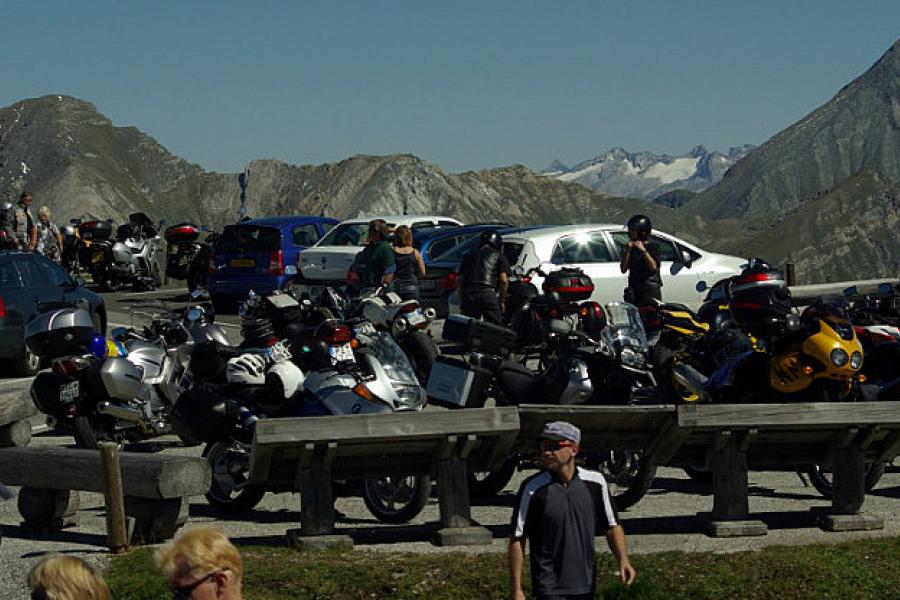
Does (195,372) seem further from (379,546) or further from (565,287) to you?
(565,287)

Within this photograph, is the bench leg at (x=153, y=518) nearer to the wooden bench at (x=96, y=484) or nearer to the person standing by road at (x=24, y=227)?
the wooden bench at (x=96, y=484)

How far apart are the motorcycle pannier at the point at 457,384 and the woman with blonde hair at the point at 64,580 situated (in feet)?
21.3

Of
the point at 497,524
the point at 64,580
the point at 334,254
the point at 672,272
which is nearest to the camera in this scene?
the point at 64,580

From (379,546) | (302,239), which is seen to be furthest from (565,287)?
(302,239)

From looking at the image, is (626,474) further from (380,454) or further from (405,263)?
(405,263)

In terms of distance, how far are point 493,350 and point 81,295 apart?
8.53 meters

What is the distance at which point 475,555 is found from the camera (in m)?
10.3

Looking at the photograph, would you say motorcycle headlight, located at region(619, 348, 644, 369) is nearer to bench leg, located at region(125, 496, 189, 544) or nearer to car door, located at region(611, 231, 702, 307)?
bench leg, located at region(125, 496, 189, 544)

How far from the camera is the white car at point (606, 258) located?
21125mm

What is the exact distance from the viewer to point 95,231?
106 ft

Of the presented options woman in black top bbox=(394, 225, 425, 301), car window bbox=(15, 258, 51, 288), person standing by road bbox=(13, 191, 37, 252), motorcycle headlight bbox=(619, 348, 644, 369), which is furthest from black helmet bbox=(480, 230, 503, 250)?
person standing by road bbox=(13, 191, 37, 252)

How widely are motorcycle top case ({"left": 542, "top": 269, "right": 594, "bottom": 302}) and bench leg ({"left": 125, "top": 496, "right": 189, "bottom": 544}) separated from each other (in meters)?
6.24

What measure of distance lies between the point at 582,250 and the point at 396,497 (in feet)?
34.7

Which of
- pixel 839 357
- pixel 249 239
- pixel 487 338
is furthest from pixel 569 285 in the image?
pixel 249 239
